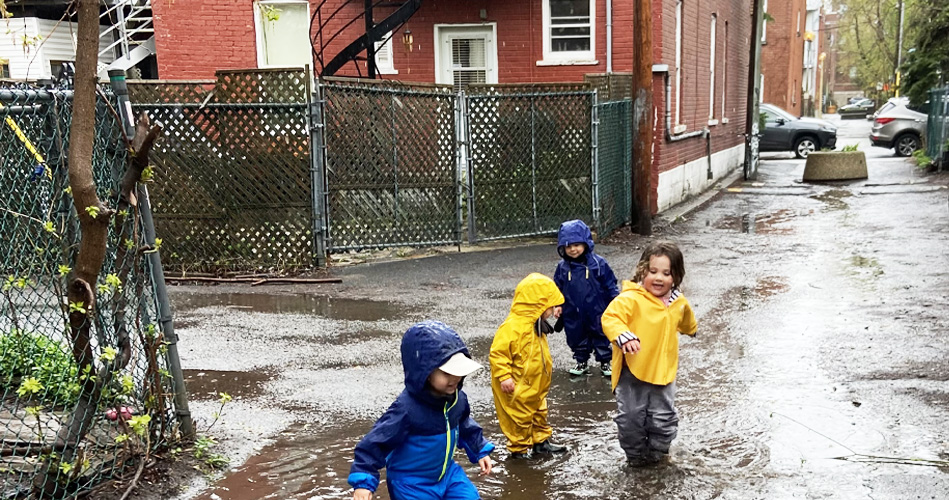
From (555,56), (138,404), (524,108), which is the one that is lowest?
(138,404)

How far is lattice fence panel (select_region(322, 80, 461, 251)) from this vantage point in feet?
33.0

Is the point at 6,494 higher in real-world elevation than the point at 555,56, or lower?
lower

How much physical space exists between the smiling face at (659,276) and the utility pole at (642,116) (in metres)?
8.24

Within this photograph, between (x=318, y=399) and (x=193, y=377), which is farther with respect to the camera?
(x=193, y=377)

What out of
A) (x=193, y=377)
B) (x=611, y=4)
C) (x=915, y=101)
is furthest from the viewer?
(x=915, y=101)

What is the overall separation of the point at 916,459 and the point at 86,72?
15.4 feet

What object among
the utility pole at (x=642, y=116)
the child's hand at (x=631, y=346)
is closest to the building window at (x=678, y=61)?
the utility pole at (x=642, y=116)

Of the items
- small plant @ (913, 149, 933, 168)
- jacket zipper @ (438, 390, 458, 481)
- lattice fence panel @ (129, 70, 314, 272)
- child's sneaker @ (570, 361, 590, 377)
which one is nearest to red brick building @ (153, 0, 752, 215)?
lattice fence panel @ (129, 70, 314, 272)

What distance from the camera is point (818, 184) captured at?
65.3ft

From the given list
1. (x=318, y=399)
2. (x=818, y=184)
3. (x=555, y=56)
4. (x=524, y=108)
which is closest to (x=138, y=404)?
(x=318, y=399)

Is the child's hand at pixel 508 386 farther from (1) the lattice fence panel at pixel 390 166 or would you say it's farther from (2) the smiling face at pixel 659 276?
(1) the lattice fence panel at pixel 390 166

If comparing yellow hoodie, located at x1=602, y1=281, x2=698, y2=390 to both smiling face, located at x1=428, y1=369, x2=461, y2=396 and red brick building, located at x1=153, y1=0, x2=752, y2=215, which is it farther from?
red brick building, located at x1=153, y1=0, x2=752, y2=215

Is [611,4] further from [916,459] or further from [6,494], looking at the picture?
[6,494]

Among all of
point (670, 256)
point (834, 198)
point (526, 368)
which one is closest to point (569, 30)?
point (834, 198)
